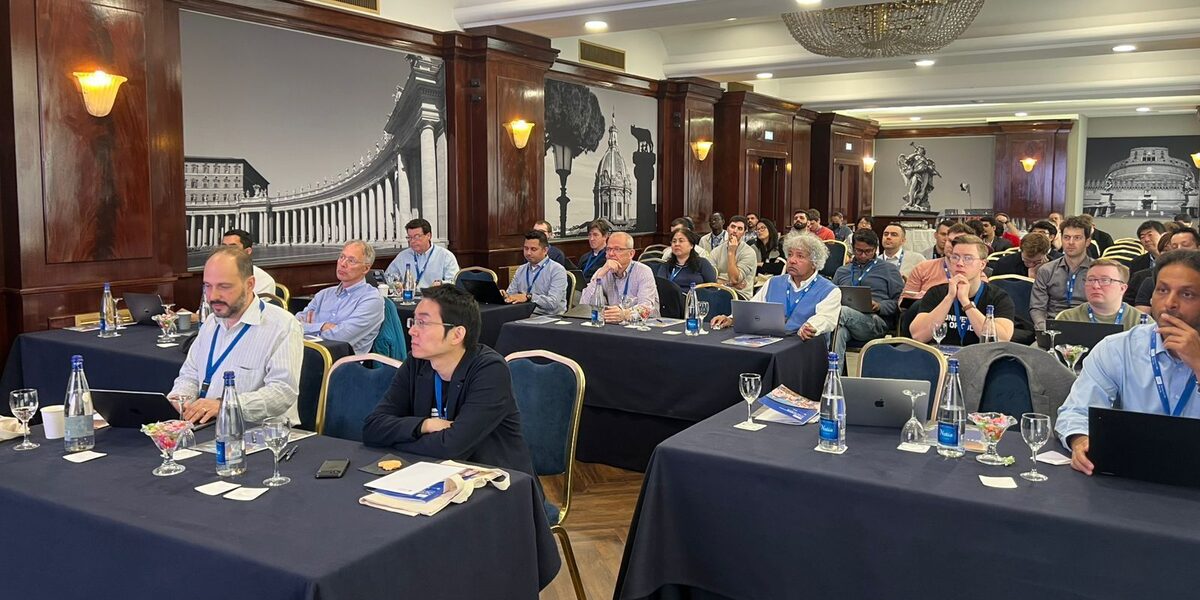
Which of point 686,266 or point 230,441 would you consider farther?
point 686,266

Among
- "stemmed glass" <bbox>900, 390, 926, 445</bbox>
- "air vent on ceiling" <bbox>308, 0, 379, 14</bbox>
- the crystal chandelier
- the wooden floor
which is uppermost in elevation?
"air vent on ceiling" <bbox>308, 0, 379, 14</bbox>

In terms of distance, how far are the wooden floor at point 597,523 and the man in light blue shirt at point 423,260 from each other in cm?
293

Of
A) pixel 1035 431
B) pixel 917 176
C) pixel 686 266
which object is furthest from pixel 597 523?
pixel 917 176

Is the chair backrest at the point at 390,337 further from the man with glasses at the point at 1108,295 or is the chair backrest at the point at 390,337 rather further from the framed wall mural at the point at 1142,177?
the framed wall mural at the point at 1142,177

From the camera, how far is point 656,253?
Result: 39.0 feet

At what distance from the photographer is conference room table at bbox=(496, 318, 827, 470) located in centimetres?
491

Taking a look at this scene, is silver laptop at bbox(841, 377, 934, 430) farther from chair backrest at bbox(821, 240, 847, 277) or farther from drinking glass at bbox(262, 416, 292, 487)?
chair backrest at bbox(821, 240, 847, 277)

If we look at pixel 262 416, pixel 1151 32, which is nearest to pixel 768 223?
pixel 1151 32

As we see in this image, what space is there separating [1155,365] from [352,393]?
268cm

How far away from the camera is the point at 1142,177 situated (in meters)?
20.8

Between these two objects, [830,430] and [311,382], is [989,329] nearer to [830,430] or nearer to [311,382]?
[830,430]

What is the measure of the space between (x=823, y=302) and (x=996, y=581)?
307 centimetres

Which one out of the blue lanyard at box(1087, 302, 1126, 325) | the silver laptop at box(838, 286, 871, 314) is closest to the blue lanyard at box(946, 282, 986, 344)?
the blue lanyard at box(1087, 302, 1126, 325)

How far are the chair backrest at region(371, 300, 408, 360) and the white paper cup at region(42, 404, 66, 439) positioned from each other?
2518 millimetres
